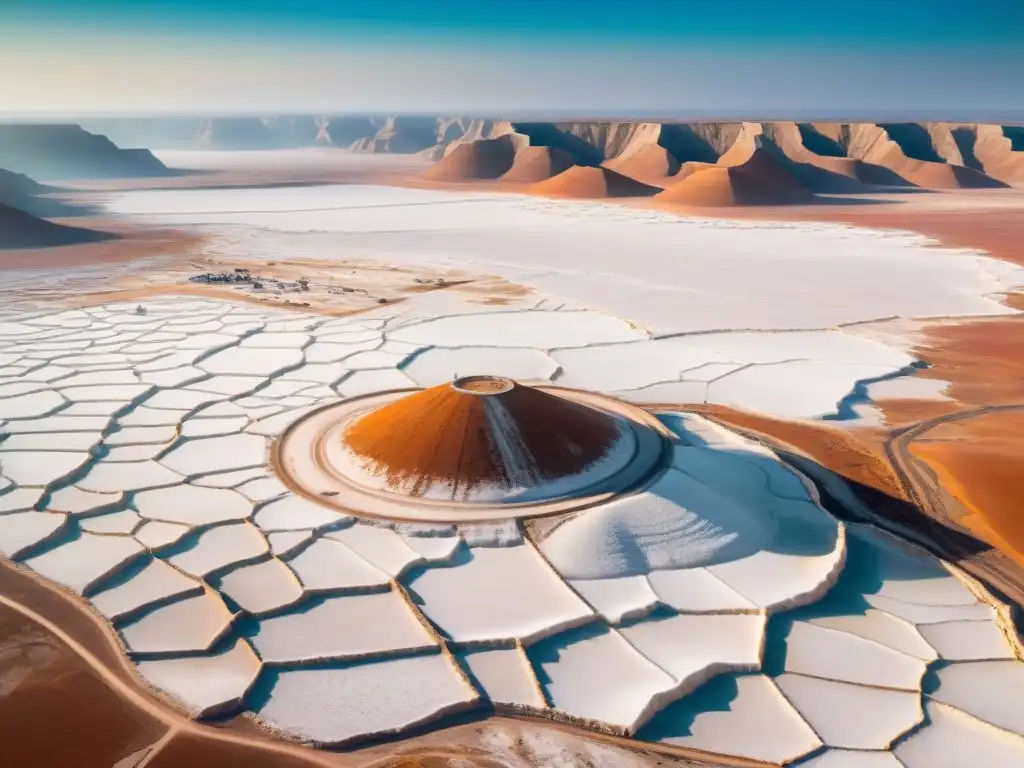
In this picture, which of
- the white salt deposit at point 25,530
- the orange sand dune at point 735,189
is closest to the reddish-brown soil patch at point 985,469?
the white salt deposit at point 25,530

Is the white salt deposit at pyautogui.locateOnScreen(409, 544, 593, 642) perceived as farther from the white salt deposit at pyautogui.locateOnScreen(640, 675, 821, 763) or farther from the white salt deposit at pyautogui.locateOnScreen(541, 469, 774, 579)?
the white salt deposit at pyautogui.locateOnScreen(640, 675, 821, 763)

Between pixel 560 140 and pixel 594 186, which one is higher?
pixel 560 140

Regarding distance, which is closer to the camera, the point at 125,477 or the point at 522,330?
the point at 125,477

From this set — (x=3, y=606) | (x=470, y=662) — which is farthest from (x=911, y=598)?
(x=3, y=606)

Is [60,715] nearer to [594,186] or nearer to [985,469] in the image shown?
[985,469]

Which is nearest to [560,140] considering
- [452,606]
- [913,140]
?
[913,140]

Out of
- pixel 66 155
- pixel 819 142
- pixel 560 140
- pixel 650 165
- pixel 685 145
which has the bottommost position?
pixel 66 155

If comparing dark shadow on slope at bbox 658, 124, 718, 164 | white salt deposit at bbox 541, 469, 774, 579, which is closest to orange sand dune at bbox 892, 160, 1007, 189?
dark shadow on slope at bbox 658, 124, 718, 164
